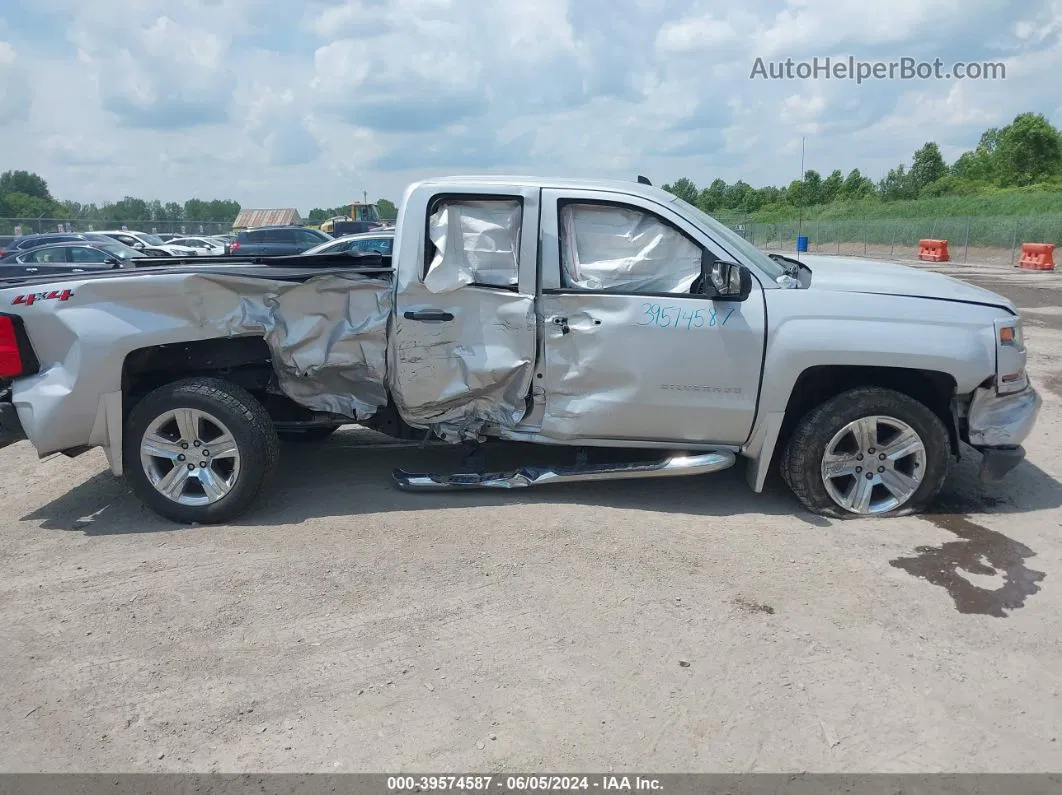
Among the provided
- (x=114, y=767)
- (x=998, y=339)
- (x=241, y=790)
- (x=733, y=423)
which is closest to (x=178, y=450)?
(x=114, y=767)

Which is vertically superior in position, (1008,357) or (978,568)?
(1008,357)

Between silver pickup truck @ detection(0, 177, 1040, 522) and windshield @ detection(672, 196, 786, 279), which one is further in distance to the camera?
windshield @ detection(672, 196, 786, 279)

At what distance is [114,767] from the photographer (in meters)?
2.96

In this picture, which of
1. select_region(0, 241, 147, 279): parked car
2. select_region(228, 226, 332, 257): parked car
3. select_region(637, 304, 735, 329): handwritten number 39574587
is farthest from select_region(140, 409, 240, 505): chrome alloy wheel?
select_region(228, 226, 332, 257): parked car

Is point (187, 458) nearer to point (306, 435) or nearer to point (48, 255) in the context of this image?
point (306, 435)

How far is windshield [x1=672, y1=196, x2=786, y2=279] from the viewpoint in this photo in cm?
500

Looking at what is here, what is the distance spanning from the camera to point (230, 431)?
4969 millimetres

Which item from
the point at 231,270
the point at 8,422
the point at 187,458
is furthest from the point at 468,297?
the point at 8,422

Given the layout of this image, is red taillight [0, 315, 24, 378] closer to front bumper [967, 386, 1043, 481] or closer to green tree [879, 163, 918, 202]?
front bumper [967, 386, 1043, 481]

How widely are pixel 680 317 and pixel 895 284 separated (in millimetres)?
1405

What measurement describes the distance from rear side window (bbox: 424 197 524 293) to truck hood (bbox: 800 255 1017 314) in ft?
5.99

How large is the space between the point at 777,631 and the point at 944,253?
37.4 meters

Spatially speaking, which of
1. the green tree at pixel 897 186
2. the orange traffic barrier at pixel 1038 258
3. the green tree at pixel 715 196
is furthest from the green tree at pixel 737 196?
the orange traffic barrier at pixel 1038 258

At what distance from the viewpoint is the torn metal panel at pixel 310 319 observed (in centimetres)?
500
